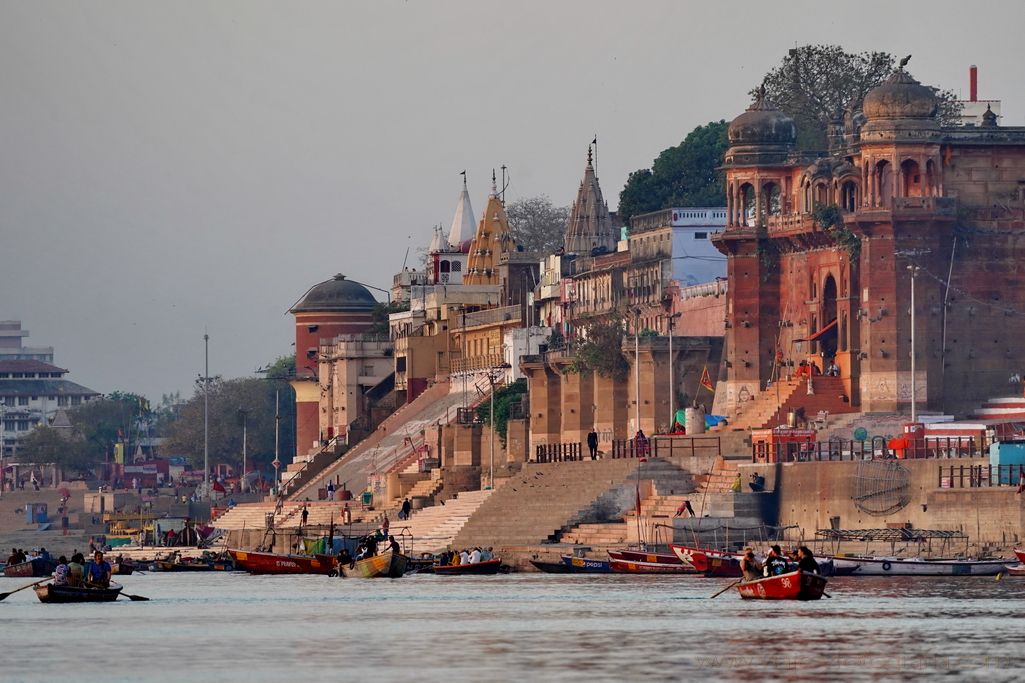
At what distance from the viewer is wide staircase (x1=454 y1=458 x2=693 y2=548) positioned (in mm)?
96250

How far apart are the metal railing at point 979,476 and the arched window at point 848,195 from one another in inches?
661

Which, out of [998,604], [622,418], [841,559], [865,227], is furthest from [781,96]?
[998,604]

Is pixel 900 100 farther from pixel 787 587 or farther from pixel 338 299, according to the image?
pixel 338 299

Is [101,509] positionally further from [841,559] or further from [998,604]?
[998,604]

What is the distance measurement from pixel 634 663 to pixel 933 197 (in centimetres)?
4500

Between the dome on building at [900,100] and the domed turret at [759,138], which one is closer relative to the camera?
the dome on building at [900,100]

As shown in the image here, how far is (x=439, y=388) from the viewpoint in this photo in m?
148

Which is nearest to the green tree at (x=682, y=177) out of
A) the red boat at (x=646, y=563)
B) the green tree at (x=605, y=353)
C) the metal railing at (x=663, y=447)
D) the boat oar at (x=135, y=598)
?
the green tree at (x=605, y=353)

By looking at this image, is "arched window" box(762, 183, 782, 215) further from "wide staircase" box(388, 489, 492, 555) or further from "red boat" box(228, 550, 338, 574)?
"red boat" box(228, 550, 338, 574)

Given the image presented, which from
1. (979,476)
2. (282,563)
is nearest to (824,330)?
(979,476)

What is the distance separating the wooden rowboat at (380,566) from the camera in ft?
291

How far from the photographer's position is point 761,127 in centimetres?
10544

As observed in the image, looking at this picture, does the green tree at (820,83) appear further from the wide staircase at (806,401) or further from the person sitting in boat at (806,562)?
the person sitting in boat at (806,562)

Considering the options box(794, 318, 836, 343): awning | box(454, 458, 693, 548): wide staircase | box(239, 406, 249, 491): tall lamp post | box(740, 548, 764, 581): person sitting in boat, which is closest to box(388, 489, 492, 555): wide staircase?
box(454, 458, 693, 548): wide staircase
